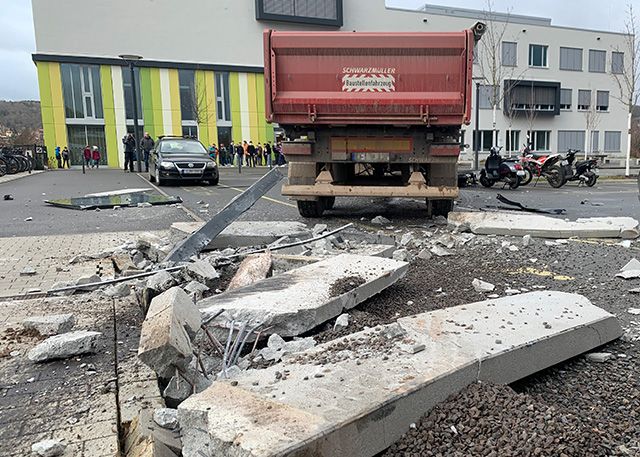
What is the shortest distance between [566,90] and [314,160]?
174ft

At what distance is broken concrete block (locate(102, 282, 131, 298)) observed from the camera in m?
4.55

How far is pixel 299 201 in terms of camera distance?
366 inches

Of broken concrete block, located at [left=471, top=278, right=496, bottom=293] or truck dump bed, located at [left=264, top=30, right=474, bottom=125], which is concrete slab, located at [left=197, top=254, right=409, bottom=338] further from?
truck dump bed, located at [left=264, top=30, right=474, bottom=125]

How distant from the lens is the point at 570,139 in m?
54.3

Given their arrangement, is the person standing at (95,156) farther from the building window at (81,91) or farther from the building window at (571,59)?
the building window at (571,59)

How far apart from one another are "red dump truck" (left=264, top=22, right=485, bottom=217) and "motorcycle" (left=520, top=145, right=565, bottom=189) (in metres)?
9.99

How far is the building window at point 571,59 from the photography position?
53.7 metres

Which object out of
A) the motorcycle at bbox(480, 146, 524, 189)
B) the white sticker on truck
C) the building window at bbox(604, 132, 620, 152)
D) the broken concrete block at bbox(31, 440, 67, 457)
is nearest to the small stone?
the white sticker on truck

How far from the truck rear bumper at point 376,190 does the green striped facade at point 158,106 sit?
34689 mm

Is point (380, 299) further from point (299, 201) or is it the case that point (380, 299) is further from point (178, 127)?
point (178, 127)

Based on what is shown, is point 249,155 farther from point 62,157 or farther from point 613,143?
point 613,143

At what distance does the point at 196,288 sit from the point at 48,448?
83.6 inches

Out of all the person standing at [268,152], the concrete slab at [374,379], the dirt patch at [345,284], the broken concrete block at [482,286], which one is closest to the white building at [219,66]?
the person standing at [268,152]

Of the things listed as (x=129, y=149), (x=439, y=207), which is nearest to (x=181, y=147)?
(x=129, y=149)
